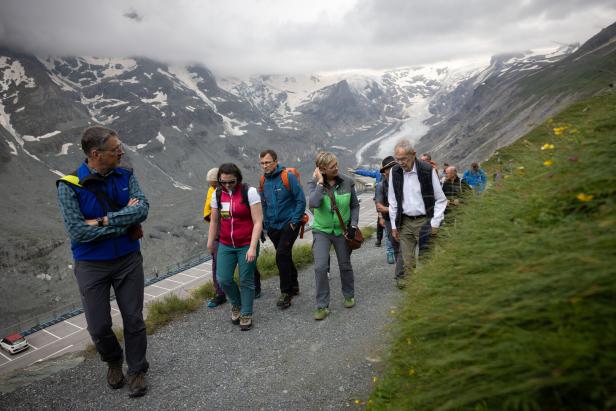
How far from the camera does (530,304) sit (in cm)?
186

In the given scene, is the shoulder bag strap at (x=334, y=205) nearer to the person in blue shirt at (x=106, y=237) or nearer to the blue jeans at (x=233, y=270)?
the blue jeans at (x=233, y=270)

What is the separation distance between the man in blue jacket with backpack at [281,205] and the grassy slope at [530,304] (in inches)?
135

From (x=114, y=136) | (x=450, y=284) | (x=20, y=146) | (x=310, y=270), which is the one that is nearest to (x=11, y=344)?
(x=310, y=270)

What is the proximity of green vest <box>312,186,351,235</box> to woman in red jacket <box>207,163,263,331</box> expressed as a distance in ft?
3.29

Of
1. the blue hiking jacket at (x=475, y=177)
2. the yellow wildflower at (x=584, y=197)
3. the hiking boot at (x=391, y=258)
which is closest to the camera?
the yellow wildflower at (x=584, y=197)

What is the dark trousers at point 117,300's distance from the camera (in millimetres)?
4035

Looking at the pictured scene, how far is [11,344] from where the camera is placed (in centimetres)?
3556

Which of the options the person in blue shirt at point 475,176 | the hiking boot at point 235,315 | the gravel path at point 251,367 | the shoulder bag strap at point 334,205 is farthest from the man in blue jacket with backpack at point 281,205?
the person in blue shirt at point 475,176

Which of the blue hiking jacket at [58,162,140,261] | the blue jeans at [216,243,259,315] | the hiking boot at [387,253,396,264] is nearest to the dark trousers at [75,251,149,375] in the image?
the blue hiking jacket at [58,162,140,261]

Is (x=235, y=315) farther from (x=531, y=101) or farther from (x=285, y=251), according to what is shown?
(x=531, y=101)

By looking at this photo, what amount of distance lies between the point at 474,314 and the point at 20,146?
207714 mm

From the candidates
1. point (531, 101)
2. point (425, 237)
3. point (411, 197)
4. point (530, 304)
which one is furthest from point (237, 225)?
point (531, 101)

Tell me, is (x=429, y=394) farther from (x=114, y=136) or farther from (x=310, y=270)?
(x=310, y=270)

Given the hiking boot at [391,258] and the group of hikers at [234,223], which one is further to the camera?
the hiking boot at [391,258]
